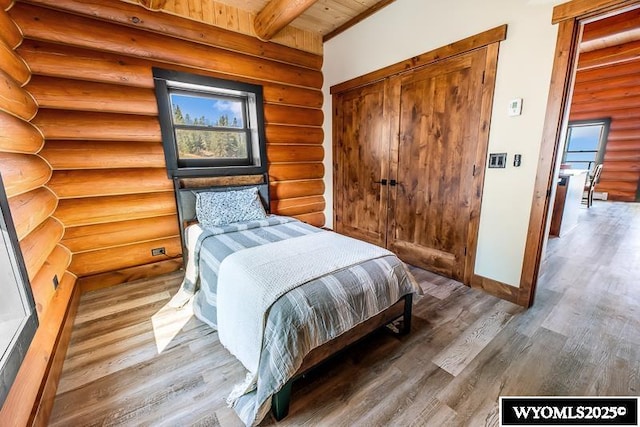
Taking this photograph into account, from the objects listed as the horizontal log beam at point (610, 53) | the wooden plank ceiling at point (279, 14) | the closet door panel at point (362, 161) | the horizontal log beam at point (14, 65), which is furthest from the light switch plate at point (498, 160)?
the horizontal log beam at point (610, 53)

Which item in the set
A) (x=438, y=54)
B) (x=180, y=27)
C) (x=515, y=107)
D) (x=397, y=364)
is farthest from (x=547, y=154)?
(x=180, y=27)

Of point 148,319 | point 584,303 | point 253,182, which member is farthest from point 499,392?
point 253,182

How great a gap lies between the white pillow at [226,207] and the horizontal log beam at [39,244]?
40.3 inches

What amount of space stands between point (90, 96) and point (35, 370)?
2069mm

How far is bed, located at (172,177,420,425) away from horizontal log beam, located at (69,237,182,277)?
28.9 inches

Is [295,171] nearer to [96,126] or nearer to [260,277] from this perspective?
[96,126]

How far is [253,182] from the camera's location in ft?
10.1

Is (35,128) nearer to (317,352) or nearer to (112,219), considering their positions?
(112,219)

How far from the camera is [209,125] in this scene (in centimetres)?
291

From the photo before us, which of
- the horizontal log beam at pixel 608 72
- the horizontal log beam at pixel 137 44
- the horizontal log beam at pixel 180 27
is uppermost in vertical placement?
the horizontal log beam at pixel 608 72

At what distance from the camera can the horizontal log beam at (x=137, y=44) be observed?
6.50ft

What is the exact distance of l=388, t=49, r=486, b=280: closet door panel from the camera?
2287mm

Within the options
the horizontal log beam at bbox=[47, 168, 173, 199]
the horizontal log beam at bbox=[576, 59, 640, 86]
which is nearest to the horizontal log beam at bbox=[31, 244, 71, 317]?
the horizontal log beam at bbox=[47, 168, 173, 199]

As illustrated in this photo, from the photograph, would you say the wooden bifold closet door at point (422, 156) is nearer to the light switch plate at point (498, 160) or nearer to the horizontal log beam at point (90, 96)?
the light switch plate at point (498, 160)
